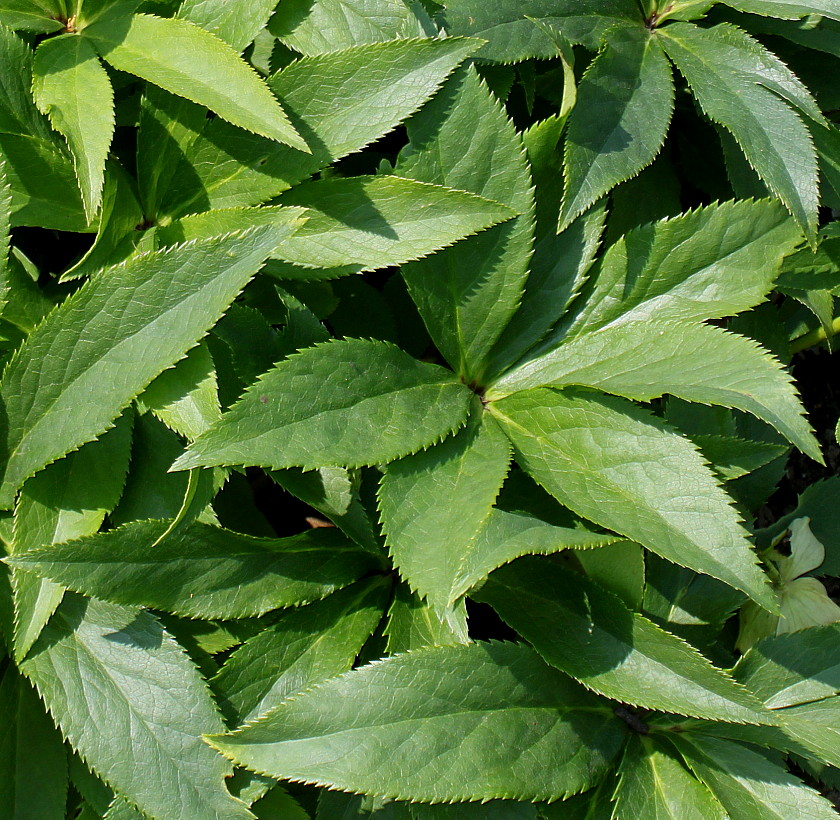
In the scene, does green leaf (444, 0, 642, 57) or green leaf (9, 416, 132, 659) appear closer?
green leaf (9, 416, 132, 659)

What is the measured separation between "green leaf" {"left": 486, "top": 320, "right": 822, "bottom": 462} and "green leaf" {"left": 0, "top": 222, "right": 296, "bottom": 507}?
13.2 inches

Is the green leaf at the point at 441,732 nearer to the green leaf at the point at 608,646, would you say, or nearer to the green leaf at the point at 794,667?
the green leaf at the point at 608,646

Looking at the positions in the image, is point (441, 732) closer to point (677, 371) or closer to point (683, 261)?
point (677, 371)

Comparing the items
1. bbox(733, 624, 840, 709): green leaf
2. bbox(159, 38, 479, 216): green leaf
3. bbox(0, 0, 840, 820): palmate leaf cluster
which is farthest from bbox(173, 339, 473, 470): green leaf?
bbox(733, 624, 840, 709): green leaf

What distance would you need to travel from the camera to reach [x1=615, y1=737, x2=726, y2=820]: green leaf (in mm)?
903

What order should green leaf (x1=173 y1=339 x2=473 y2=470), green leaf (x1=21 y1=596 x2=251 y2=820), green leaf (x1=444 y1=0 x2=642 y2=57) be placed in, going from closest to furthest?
1. green leaf (x1=173 y1=339 x2=473 y2=470)
2. green leaf (x1=21 y1=596 x2=251 y2=820)
3. green leaf (x1=444 y1=0 x2=642 y2=57)

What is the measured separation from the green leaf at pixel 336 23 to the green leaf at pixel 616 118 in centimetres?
23

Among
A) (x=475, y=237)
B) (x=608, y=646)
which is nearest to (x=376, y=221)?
(x=475, y=237)

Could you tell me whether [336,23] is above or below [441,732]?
above

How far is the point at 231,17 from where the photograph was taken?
0.90m

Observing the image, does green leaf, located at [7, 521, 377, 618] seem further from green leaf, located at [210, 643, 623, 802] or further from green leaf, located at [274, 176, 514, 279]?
green leaf, located at [274, 176, 514, 279]

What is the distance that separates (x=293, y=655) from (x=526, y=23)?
2.57 ft

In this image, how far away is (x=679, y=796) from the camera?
3.00 ft

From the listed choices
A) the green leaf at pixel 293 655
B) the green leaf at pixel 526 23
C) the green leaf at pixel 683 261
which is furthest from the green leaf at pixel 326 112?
the green leaf at pixel 293 655
